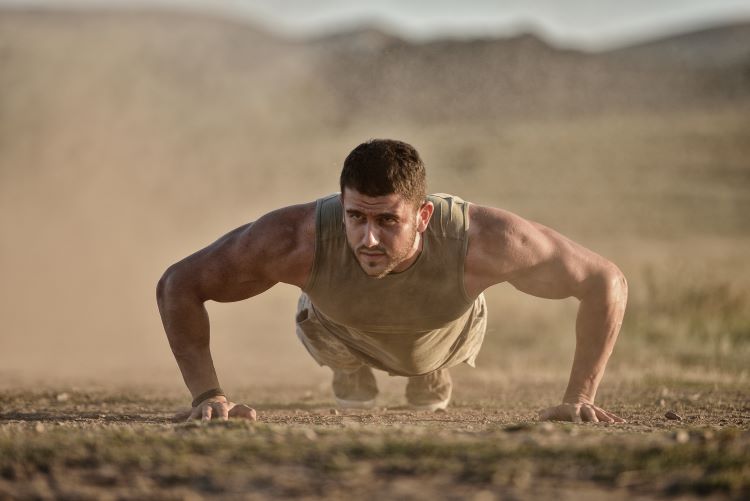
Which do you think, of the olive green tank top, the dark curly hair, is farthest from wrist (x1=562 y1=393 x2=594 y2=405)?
the dark curly hair

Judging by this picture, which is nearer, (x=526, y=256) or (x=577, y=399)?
(x=526, y=256)

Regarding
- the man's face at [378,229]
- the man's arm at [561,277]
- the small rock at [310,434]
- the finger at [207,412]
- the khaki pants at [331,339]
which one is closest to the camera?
the small rock at [310,434]

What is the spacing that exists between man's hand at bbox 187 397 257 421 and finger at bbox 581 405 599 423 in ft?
5.99

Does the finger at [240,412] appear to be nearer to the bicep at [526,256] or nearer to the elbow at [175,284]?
the elbow at [175,284]

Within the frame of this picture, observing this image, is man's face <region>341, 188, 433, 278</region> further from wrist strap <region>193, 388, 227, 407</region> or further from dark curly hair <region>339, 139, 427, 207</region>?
wrist strap <region>193, 388, 227, 407</region>

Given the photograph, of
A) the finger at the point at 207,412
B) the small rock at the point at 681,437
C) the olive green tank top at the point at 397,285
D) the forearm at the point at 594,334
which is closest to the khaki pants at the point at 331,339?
the olive green tank top at the point at 397,285

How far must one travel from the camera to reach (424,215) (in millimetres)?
5715

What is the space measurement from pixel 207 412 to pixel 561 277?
2131 mm

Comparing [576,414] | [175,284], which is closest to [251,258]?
[175,284]

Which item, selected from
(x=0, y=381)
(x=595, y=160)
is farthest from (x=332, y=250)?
(x=595, y=160)

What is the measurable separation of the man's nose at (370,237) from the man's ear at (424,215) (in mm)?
325

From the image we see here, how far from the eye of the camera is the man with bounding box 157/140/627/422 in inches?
217

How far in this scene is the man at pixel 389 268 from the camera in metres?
5.50

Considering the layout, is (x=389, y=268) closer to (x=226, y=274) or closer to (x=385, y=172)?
(x=385, y=172)
